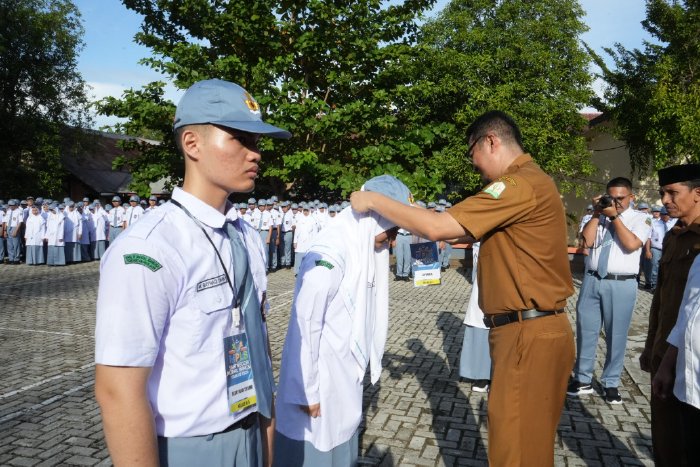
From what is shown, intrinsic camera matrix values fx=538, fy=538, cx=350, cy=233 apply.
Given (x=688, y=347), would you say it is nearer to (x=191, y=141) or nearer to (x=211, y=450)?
(x=211, y=450)

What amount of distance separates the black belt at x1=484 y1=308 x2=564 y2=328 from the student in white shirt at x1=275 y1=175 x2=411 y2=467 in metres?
0.75

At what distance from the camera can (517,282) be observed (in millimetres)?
3064

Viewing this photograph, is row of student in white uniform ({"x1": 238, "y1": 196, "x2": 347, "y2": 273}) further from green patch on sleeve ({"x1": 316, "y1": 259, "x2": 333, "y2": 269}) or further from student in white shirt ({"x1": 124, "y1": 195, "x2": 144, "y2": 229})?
green patch on sleeve ({"x1": 316, "y1": 259, "x2": 333, "y2": 269})

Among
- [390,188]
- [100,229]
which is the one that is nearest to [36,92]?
[100,229]

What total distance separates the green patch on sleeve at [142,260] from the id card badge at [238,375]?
1.16 ft

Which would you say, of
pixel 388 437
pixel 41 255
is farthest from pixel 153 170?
pixel 388 437

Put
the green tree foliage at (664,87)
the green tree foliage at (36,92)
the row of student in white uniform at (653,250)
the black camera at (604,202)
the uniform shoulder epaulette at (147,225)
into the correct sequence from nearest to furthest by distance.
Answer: the uniform shoulder epaulette at (147,225)
the black camera at (604,202)
the row of student in white uniform at (653,250)
the green tree foliage at (664,87)
the green tree foliage at (36,92)

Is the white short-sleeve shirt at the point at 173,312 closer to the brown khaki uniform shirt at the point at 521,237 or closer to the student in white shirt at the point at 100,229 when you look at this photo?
the brown khaki uniform shirt at the point at 521,237

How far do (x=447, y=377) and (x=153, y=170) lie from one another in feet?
57.7

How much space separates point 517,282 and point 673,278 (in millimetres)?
1728

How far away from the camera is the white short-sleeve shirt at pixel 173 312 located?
1507mm

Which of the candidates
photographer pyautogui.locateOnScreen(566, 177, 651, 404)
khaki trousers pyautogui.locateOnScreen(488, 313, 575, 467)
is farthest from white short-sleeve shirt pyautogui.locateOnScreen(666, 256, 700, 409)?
photographer pyautogui.locateOnScreen(566, 177, 651, 404)

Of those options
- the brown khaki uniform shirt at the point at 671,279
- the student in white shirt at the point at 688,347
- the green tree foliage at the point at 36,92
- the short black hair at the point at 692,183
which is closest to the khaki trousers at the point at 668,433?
the brown khaki uniform shirt at the point at 671,279

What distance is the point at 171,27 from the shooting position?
73.9 feet
